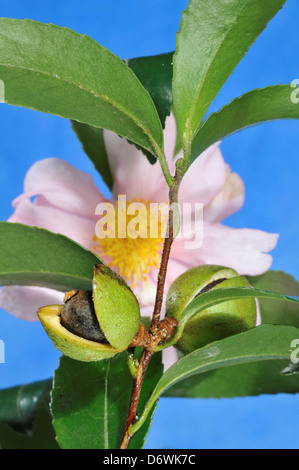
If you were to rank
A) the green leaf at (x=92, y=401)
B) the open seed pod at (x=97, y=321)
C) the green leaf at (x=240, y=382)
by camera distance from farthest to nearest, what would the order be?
the green leaf at (x=240, y=382), the green leaf at (x=92, y=401), the open seed pod at (x=97, y=321)

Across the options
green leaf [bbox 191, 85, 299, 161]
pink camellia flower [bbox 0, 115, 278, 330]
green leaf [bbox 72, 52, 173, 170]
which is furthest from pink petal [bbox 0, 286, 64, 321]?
green leaf [bbox 191, 85, 299, 161]

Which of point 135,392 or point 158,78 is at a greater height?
point 158,78

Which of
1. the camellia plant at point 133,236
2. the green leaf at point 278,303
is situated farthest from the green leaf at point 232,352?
the green leaf at point 278,303

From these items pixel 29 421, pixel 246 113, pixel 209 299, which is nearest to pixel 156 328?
pixel 209 299

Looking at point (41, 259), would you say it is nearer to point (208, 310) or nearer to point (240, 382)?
point (208, 310)

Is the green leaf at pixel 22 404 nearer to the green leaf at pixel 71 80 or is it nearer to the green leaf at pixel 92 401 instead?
the green leaf at pixel 92 401
